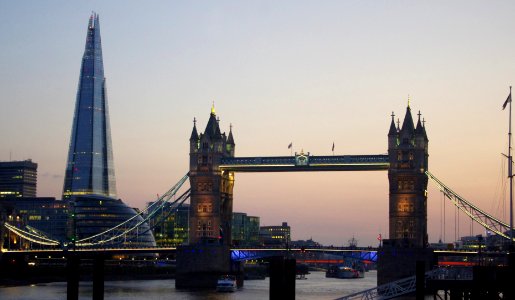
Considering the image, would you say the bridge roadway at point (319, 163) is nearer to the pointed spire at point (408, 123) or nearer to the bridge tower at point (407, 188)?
the bridge tower at point (407, 188)

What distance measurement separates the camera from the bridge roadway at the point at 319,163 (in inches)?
5645

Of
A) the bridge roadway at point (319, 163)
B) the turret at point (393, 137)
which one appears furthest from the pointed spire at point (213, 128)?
the turret at point (393, 137)

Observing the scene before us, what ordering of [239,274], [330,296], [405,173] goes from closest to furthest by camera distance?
[330,296] → [405,173] → [239,274]

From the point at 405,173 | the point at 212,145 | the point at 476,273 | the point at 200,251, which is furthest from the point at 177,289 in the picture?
the point at 476,273

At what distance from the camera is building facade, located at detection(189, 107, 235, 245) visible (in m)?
152

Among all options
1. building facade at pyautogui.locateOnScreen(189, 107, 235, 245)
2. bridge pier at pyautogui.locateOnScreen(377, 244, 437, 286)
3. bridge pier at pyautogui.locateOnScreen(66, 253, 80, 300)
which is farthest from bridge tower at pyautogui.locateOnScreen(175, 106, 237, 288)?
bridge pier at pyautogui.locateOnScreen(66, 253, 80, 300)

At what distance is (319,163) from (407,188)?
13652 mm

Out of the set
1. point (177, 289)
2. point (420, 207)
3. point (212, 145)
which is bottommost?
point (177, 289)

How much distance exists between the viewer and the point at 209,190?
152 meters

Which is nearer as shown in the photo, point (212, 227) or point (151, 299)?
point (151, 299)

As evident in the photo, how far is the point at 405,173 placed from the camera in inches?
5709

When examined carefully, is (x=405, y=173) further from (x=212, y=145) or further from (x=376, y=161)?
(x=212, y=145)

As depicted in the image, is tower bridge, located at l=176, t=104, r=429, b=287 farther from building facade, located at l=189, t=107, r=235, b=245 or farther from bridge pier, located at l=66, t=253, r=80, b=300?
bridge pier, located at l=66, t=253, r=80, b=300

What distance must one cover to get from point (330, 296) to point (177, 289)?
984 inches
